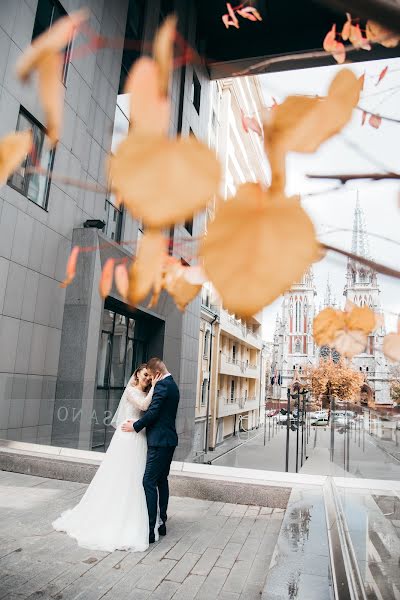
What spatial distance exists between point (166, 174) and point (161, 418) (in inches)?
165

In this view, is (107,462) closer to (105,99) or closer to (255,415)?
(105,99)

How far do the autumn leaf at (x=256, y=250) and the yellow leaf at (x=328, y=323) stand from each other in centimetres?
71

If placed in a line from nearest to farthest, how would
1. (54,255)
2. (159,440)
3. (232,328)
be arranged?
(159,440) < (54,255) < (232,328)

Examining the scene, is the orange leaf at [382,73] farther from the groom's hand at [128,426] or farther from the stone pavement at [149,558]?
the groom's hand at [128,426]

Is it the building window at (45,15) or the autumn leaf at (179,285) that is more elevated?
the building window at (45,15)

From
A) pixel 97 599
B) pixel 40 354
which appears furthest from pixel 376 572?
pixel 40 354

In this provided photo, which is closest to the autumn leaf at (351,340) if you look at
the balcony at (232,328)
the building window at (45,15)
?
the building window at (45,15)

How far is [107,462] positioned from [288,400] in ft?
12.6

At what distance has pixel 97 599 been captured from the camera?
2980 mm

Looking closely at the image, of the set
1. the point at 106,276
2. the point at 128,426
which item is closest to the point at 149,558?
the point at 128,426

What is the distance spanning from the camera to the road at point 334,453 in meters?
4.40

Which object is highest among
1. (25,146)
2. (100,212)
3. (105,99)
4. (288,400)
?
(105,99)

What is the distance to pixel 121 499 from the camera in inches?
169

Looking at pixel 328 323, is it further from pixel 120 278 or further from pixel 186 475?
pixel 186 475
